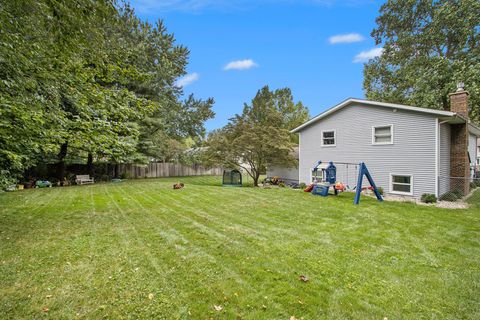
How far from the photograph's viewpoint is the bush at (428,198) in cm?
897

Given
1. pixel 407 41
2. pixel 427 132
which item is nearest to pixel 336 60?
pixel 407 41

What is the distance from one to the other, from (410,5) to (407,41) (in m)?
2.85

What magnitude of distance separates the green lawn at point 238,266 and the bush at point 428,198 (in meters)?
2.58

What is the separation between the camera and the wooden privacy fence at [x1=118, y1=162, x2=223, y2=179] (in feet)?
65.7

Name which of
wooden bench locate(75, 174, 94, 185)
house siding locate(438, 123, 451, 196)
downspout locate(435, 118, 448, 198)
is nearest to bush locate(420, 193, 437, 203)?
downspout locate(435, 118, 448, 198)

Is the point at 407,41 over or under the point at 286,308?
over

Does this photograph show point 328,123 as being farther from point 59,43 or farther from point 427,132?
point 59,43

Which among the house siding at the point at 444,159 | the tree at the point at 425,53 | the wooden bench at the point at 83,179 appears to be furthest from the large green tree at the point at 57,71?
the tree at the point at 425,53

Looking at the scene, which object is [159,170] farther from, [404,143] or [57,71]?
[404,143]

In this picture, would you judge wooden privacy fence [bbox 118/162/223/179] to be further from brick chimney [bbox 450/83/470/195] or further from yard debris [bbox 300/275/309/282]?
brick chimney [bbox 450/83/470/195]

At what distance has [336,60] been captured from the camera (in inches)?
674

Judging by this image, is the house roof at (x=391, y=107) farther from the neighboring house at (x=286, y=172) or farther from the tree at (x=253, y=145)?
the neighboring house at (x=286, y=172)

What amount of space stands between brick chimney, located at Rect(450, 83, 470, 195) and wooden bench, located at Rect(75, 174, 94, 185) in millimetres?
20973

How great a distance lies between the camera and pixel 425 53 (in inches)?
743
